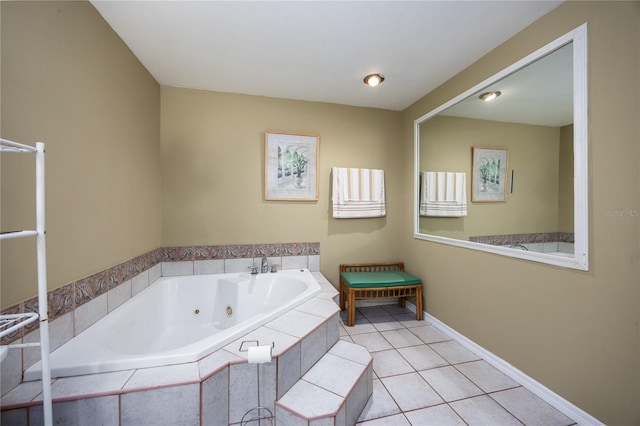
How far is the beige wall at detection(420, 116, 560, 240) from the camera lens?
4.70 feet

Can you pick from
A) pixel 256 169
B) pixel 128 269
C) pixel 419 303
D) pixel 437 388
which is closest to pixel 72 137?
pixel 128 269

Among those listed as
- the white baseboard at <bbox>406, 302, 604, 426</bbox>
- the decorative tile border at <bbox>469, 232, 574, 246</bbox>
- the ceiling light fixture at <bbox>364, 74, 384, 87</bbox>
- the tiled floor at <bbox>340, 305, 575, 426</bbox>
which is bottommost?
the tiled floor at <bbox>340, 305, 575, 426</bbox>

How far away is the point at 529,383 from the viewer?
56.8 inches

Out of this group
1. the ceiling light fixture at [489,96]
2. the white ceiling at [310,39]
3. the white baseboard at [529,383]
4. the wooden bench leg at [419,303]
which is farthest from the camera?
the wooden bench leg at [419,303]

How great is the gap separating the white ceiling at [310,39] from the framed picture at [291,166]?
48 cm

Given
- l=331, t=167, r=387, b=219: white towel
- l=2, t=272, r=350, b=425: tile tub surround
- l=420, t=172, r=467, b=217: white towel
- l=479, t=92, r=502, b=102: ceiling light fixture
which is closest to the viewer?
l=2, t=272, r=350, b=425: tile tub surround

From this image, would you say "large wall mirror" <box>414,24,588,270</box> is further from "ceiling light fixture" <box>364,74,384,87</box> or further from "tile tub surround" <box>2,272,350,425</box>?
"tile tub surround" <box>2,272,350,425</box>

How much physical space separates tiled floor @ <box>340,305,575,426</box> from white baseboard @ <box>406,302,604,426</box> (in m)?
0.03

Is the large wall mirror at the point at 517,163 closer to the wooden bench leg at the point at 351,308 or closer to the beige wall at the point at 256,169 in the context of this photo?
the beige wall at the point at 256,169

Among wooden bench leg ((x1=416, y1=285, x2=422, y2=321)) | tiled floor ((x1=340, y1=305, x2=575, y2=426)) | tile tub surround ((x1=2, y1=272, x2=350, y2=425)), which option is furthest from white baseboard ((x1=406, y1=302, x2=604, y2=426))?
tile tub surround ((x1=2, y1=272, x2=350, y2=425))

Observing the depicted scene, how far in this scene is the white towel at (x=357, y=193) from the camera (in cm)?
248

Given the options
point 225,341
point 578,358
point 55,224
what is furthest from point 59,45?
point 578,358

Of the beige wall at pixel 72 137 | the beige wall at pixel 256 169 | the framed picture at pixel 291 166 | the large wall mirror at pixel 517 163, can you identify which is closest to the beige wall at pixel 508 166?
the large wall mirror at pixel 517 163

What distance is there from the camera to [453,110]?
2.10 metres
